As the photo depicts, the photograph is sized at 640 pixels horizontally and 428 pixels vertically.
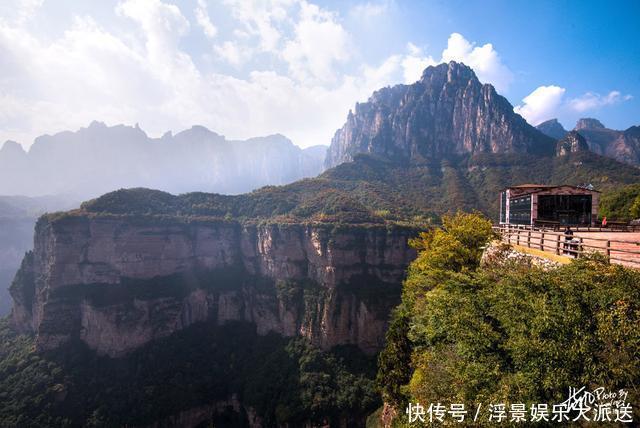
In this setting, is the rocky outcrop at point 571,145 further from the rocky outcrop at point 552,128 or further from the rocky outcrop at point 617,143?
the rocky outcrop at point 552,128

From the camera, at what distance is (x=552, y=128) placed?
583ft

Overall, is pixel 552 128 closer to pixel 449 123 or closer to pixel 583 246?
pixel 449 123

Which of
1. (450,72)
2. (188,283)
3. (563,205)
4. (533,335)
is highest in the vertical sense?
(450,72)

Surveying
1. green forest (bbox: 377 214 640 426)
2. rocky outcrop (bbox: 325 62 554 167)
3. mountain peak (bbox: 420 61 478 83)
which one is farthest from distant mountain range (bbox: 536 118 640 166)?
green forest (bbox: 377 214 640 426)

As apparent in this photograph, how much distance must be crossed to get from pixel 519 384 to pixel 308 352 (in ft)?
150

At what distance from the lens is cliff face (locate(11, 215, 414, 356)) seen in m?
50.2

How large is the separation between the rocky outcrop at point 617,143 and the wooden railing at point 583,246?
186 meters

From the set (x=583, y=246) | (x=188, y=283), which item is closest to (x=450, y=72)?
(x=188, y=283)

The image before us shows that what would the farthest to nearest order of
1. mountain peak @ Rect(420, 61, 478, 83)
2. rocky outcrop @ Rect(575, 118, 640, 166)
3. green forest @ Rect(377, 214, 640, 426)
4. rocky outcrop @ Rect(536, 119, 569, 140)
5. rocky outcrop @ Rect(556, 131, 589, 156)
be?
1. rocky outcrop @ Rect(536, 119, 569, 140)
2. rocky outcrop @ Rect(575, 118, 640, 166)
3. mountain peak @ Rect(420, 61, 478, 83)
4. rocky outcrop @ Rect(556, 131, 589, 156)
5. green forest @ Rect(377, 214, 640, 426)

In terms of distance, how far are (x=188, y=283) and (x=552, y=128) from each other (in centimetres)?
22469

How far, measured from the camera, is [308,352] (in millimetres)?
49469

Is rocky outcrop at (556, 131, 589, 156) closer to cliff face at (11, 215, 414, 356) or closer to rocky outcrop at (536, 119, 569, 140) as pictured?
cliff face at (11, 215, 414, 356)

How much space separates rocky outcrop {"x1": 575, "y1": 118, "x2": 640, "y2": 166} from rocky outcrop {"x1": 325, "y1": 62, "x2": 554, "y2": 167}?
233 feet

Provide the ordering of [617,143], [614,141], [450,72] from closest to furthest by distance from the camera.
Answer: [450,72]
[617,143]
[614,141]
